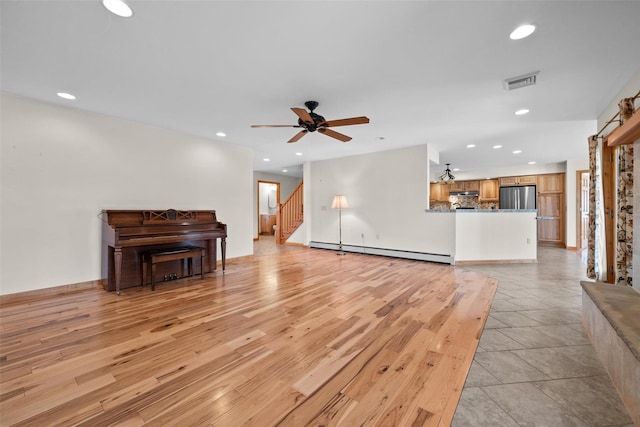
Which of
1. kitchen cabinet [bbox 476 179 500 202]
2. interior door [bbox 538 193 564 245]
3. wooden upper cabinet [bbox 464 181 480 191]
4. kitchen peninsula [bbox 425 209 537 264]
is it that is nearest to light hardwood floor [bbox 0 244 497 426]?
kitchen peninsula [bbox 425 209 537 264]

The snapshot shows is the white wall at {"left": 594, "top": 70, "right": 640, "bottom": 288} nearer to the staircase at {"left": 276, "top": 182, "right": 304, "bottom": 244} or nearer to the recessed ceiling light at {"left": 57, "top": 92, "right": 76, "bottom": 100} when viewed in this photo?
the recessed ceiling light at {"left": 57, "top": 92, "right": 76, "bottom": 100}

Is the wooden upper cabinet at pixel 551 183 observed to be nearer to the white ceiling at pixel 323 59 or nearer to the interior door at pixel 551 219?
the interior door at pixel 551 219

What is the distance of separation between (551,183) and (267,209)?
32.5 ft

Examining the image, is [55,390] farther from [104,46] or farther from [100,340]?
[104,46]

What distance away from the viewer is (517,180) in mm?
8172

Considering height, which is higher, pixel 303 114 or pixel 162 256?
pixel 303 114

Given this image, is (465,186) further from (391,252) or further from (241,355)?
(241,355)

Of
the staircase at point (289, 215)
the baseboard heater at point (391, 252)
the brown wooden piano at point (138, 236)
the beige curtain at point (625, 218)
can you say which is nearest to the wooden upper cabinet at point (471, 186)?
the baseboard heater at point (391, 252)

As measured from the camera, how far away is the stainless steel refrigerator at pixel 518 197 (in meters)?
7.89

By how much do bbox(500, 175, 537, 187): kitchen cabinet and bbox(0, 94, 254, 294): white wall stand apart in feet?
29.7

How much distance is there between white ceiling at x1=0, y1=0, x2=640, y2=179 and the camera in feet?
5.96

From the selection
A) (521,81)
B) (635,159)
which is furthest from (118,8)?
(635,159)

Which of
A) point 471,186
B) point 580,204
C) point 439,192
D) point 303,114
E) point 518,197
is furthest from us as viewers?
point 439,192

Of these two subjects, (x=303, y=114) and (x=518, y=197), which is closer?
(x=303, y=114)
